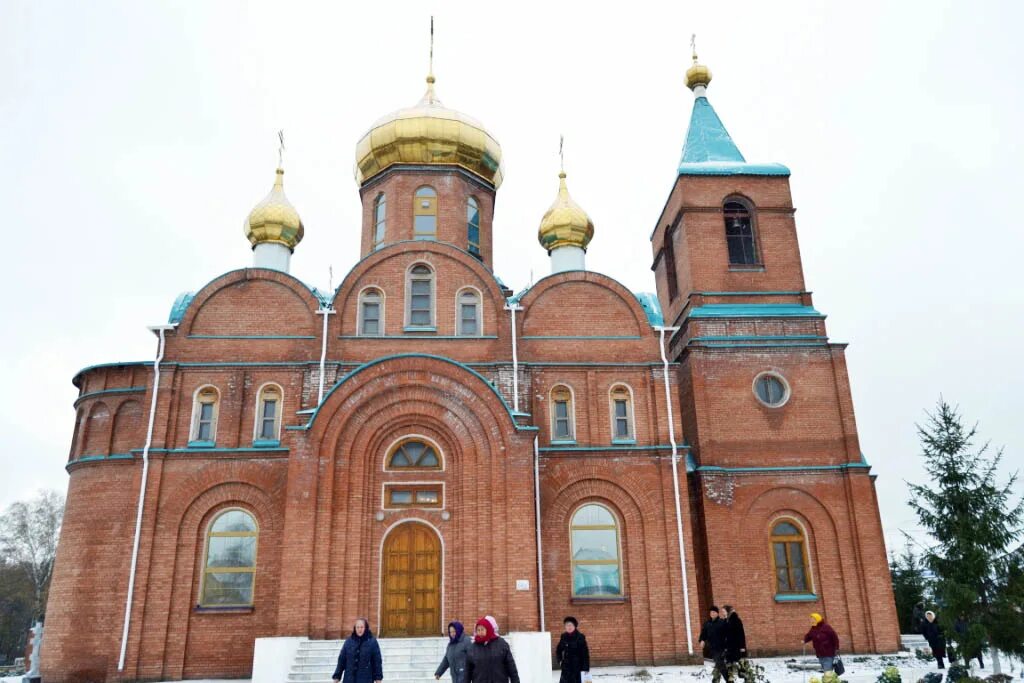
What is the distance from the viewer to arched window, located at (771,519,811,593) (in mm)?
18312

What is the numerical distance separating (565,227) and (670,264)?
3783 millimetres

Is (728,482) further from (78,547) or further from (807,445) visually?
(78,547)

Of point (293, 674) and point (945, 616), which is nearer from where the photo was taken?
point (945, 616)

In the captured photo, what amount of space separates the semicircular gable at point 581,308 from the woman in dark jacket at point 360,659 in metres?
10.9

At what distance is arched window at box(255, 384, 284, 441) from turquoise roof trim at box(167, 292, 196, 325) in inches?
104

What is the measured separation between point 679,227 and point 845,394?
6.34 metres

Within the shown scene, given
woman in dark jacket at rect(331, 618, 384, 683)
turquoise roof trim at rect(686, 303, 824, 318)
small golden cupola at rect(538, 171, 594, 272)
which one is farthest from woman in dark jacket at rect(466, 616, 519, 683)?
small golden cupola at rect(538, 171, 594, 272)

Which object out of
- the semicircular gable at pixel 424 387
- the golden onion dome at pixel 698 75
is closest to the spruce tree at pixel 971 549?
the semicircular gable at pixel 424 387

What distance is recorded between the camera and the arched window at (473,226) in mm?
22594

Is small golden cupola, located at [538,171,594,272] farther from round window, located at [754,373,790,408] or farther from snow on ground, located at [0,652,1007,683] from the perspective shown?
snow on ground, located at [0,652,1007,683]

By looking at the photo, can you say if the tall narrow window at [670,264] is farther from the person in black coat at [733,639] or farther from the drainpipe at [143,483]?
the drainpipe at [143,483]

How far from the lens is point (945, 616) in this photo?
43.5 feet

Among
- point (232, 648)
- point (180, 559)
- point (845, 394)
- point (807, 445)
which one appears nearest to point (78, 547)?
point (180, 559)

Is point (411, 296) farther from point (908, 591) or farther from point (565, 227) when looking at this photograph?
point (908, 591)
